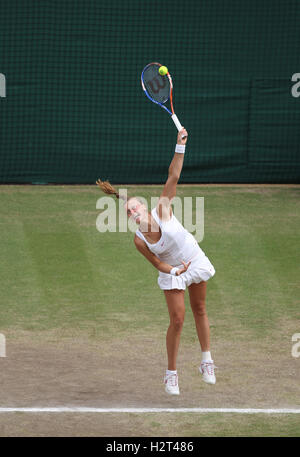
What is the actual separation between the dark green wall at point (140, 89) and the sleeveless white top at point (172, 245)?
939 centimetres

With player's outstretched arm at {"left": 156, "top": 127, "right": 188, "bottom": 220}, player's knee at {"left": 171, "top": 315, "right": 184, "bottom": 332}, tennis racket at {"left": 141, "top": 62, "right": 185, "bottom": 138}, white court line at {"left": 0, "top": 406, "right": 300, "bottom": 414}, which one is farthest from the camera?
tennis racket at {"left": 141, "top": 62, "right": 185, "bottom": 138}

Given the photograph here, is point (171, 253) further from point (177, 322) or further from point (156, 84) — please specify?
point (156, 84)

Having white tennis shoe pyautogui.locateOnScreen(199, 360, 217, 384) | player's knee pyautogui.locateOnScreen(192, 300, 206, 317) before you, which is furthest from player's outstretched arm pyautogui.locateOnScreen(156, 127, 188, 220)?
white tennis shoe pyautogui.locateOnScreen(199, 360, 217, 384)

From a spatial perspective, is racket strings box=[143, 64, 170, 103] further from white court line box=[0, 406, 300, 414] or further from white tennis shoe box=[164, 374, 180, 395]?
white court line box=[0, 406, 300, 414]

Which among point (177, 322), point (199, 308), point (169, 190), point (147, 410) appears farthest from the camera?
point (199, 308)

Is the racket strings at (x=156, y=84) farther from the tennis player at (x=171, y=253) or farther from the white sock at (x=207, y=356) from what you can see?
the white sock at (x=207, y=356)

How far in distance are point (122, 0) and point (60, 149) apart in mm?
2938

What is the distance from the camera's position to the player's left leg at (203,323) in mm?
7797

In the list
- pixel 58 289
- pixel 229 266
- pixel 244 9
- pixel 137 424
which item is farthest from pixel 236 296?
pixel 244 9

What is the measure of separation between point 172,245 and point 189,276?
1.01ft

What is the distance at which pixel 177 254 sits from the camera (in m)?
7.65

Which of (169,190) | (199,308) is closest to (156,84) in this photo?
(169,190)

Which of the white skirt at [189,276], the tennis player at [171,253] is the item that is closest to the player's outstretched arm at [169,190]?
the tennis player at [171,253]

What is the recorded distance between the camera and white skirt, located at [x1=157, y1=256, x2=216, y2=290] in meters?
7.57
